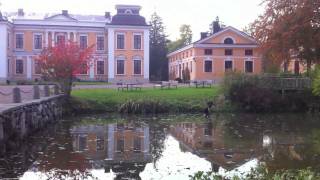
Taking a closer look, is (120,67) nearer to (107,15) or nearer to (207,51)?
(107,15)

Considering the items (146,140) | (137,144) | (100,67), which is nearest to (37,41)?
(100,67)

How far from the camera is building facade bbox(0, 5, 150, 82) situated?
183 feet

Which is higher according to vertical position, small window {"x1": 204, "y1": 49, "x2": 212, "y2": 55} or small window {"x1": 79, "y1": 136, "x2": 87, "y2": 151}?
small window {"x1": 204, "y1": 49, "x2": 212, "y2": 55}

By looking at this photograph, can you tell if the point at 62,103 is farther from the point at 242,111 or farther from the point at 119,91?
the point at 242,111

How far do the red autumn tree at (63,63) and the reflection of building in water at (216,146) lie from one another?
36.9 ft

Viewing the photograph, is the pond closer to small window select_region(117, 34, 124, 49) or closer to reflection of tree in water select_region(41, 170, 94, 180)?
reflection of tree in water select_region(41, 170, 94, 180)

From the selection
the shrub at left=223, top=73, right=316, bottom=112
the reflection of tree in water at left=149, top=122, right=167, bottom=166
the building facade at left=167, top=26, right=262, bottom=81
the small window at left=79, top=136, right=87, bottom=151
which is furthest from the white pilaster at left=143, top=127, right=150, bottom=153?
the building facade at left=167, top=26, right=262, bottom=81

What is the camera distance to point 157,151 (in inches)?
602

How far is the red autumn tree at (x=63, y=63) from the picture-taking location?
32.0 meters

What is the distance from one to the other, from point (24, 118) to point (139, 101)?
1472cm

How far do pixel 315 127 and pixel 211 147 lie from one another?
28.4ft

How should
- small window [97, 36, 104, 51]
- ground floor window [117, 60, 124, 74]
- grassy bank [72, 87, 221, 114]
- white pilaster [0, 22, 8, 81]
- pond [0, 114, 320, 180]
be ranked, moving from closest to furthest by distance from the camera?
pond [0, 114, 320, 180] → grassy bank [72, 87, 221, 114] → white pilaster [0, 22, 8, 81] → ground floor window [117, 60, 124, 74] → small window [97, 36, 104, 51]

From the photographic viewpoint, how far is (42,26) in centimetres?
5578

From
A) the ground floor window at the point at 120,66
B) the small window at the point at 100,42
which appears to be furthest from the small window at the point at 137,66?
the small window at the point at 100,42
